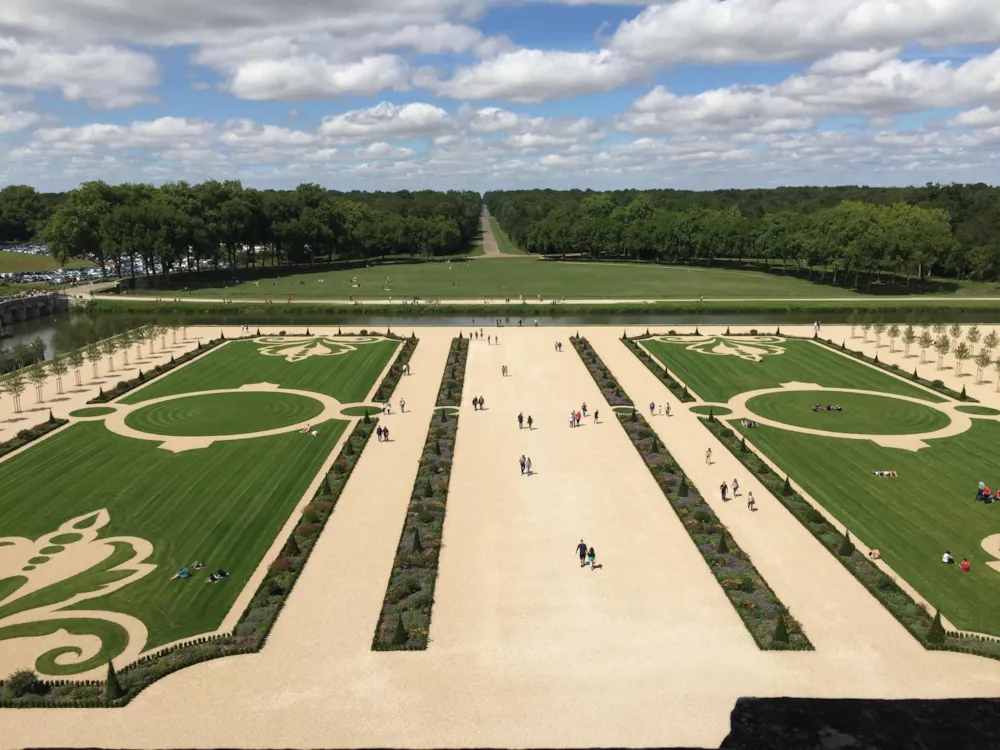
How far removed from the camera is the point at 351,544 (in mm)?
42844

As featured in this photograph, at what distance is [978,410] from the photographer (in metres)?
69.6

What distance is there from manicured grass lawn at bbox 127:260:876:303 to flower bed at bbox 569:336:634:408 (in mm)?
49852

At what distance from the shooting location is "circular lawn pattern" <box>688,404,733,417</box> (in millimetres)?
69562

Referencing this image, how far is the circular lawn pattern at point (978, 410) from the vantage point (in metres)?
68.2

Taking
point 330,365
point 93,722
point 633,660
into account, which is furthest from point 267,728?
point 330,365

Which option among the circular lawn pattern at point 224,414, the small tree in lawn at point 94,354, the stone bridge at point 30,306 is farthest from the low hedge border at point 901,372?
the stone bridge at point 30,306

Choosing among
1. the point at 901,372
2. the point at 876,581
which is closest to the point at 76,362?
the point at 876,581

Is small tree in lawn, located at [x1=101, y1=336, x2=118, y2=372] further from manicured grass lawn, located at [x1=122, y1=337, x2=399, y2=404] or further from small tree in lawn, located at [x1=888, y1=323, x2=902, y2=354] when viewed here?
small tree in lawn, located at [x1=888, y1=323, x2=902, y2=354]

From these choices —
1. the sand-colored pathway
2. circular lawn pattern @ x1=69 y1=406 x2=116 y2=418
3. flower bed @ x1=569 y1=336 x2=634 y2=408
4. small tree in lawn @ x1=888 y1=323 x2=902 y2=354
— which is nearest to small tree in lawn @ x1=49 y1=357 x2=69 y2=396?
circular lawn pattern @ x1=69 y1=406 x2=116 y2=418

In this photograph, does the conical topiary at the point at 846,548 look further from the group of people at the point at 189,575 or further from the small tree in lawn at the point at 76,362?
the small tree in lawn at the point at 76,362

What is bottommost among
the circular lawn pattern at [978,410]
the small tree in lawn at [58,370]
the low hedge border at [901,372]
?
the circular lawn pattern at [978,410]

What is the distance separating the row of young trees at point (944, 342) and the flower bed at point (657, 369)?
1132 inches

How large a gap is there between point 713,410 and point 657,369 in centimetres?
1644

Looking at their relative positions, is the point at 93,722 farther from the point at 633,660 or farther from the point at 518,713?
the point at 633,660
